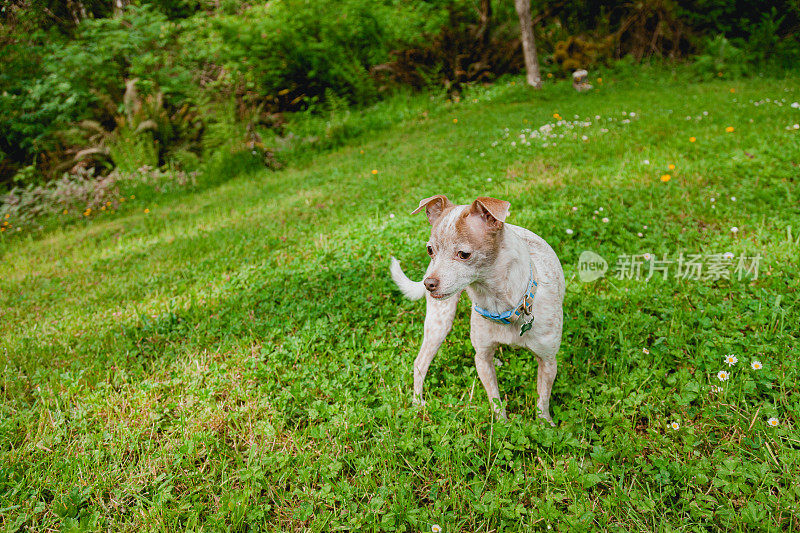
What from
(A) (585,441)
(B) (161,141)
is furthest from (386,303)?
(B) (161,141)

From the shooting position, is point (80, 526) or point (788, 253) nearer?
point (80, 526)

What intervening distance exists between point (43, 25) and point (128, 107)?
4.28 metres

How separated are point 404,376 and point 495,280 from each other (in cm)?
117

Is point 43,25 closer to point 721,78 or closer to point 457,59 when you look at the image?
point 457,59

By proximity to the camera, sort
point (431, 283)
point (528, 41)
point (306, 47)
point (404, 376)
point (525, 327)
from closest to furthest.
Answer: point (431, 283), point (525, 327), point (404, 376), point (528, 41), point (306, 47)

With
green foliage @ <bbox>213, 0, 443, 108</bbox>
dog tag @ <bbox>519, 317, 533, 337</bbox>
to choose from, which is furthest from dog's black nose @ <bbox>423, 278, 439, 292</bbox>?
green foliage @ <bbox>213, 0, 443, 108</bbox>

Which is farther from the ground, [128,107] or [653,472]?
[128,107]

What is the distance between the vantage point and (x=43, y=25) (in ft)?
37.1

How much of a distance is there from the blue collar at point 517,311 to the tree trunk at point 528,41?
9322mm

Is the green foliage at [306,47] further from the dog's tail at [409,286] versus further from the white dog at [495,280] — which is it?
the white dog at [495,280]

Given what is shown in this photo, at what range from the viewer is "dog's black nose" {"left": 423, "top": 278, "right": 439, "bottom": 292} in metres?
1.80

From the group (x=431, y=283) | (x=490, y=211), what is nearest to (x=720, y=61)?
(x=490, y=211)

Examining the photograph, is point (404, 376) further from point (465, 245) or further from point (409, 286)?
point (465, 245)

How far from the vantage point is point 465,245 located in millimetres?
1856
